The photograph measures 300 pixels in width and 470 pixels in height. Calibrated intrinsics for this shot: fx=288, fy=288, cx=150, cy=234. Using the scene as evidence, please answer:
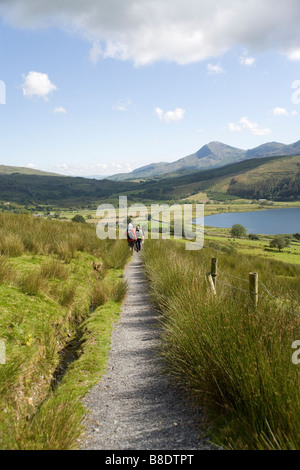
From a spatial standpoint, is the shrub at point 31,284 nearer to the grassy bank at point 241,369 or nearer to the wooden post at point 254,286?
the grassy bank at point 241,369

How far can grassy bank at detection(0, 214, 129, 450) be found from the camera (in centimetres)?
260

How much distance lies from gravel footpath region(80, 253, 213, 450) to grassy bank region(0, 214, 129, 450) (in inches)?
7.5

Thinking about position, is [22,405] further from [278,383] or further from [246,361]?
[278,383]

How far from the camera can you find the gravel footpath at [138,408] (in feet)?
8.98

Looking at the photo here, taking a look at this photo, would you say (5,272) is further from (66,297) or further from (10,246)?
(10,246)

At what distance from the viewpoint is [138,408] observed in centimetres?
336

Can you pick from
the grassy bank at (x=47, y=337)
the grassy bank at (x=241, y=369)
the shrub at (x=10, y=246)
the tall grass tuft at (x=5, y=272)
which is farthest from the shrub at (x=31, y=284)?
the grassy bank at (x=241, y=369)

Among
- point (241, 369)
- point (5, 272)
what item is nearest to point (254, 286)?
point (241, 369)

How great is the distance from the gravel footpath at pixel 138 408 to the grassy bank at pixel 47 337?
0.19 metres

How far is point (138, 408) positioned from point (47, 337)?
2.16 metres

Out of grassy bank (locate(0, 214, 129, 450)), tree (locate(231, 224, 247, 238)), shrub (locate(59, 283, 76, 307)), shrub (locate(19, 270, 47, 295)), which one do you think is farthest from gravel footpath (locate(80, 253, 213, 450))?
tree (locate(231, 224, 247, 238))

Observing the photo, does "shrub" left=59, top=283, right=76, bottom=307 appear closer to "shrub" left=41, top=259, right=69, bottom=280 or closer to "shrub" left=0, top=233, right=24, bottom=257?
"shrub" left=41, top=259, right=69, bottom=280

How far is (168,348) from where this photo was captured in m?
4.22
